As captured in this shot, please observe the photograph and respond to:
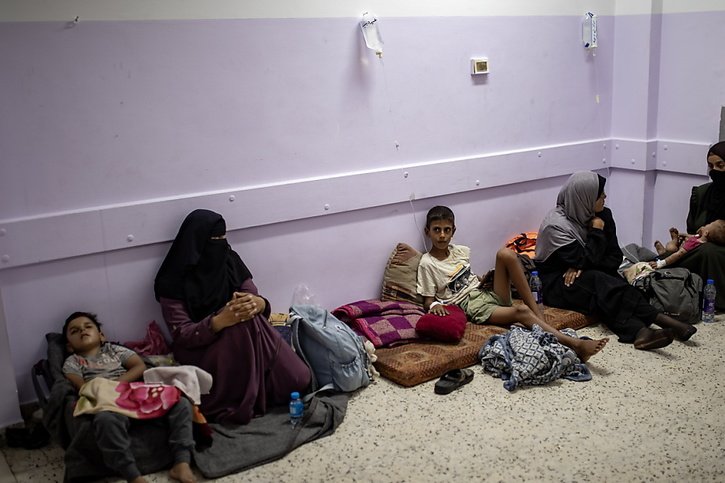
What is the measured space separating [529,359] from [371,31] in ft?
6.88

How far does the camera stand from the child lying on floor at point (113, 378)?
9.70 ft

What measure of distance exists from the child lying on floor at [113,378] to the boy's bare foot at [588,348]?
2.14 m

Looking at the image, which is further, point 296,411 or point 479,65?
point 479,65

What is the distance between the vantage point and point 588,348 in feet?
13.1

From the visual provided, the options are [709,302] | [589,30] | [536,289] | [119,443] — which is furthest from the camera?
[589,30]

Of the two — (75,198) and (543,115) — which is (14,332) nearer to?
(75,198)

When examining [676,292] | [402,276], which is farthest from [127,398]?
[676,292]

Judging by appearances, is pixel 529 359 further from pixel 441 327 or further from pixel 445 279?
pixel 445 279

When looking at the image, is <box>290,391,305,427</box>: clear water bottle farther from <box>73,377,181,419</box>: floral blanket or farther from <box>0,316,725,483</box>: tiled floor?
<box>73,377,181,419</box>: floral blanket

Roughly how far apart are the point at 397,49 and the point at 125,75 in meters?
1.69

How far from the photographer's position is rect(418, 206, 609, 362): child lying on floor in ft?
14.5

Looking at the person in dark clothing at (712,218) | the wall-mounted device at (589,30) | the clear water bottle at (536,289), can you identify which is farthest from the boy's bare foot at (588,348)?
the wall-mounted device at (589,30)

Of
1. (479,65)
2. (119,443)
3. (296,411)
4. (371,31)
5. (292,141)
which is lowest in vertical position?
(296,411)

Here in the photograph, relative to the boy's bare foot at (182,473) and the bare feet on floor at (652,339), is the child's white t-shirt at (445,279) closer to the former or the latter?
the bare feet on floor at (652,339)
